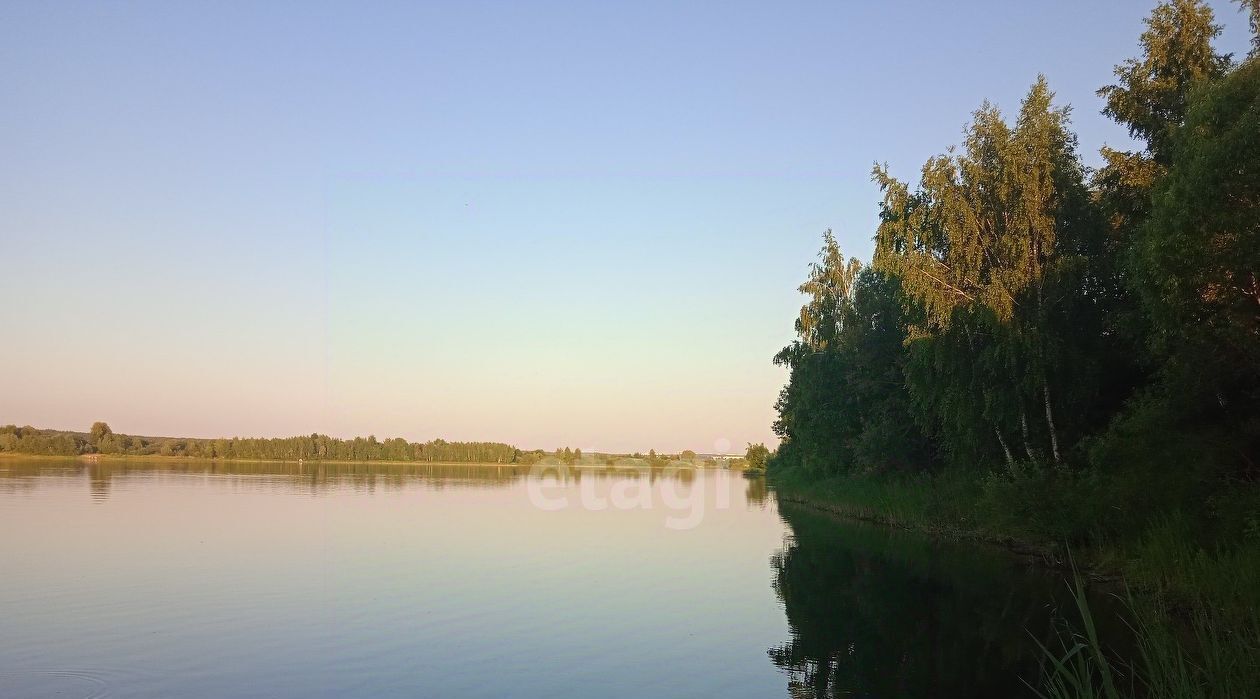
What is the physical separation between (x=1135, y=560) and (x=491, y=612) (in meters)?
16.5

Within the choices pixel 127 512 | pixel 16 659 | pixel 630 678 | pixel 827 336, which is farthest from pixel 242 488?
pixel 630 678

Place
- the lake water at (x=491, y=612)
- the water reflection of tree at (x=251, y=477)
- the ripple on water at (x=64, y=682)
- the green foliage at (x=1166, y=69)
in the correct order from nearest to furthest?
1. the ripple on water at (x=64, y=682)
2. the lake water at (x=491, y=612)
3. the green foliage at (x=1166, y=69)
4. the water reflection of tree at (x=251, y=477)

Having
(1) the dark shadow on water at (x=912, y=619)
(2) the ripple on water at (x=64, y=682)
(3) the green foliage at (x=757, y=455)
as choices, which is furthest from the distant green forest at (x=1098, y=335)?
(3) the green foliage at (x=757, y=455)

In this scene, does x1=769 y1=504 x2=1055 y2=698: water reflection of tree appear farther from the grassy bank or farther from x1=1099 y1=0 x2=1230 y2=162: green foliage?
x1=1099 y1=0 x2=1230 y2=162: green foliage

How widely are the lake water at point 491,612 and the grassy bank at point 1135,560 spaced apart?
65.3 inches

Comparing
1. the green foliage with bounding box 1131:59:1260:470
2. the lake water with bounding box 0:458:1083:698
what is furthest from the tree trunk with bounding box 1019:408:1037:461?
the green foliage with bounding box 1131:59:1260:470

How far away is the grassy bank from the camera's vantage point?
749cm

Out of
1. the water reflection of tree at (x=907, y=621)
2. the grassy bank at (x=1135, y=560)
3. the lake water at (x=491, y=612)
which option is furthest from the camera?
the water reflection of tree at (x=907, y=621)

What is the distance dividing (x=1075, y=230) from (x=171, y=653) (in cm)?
3443

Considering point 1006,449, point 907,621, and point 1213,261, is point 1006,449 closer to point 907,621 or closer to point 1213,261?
point 1213,261

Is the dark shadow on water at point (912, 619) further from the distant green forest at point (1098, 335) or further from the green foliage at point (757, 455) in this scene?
the green foliage at point (757, 455)

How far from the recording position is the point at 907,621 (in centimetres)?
A: 1994

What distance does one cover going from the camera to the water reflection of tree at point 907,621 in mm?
14820

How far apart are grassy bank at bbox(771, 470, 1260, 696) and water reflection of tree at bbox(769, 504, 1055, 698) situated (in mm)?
1342
